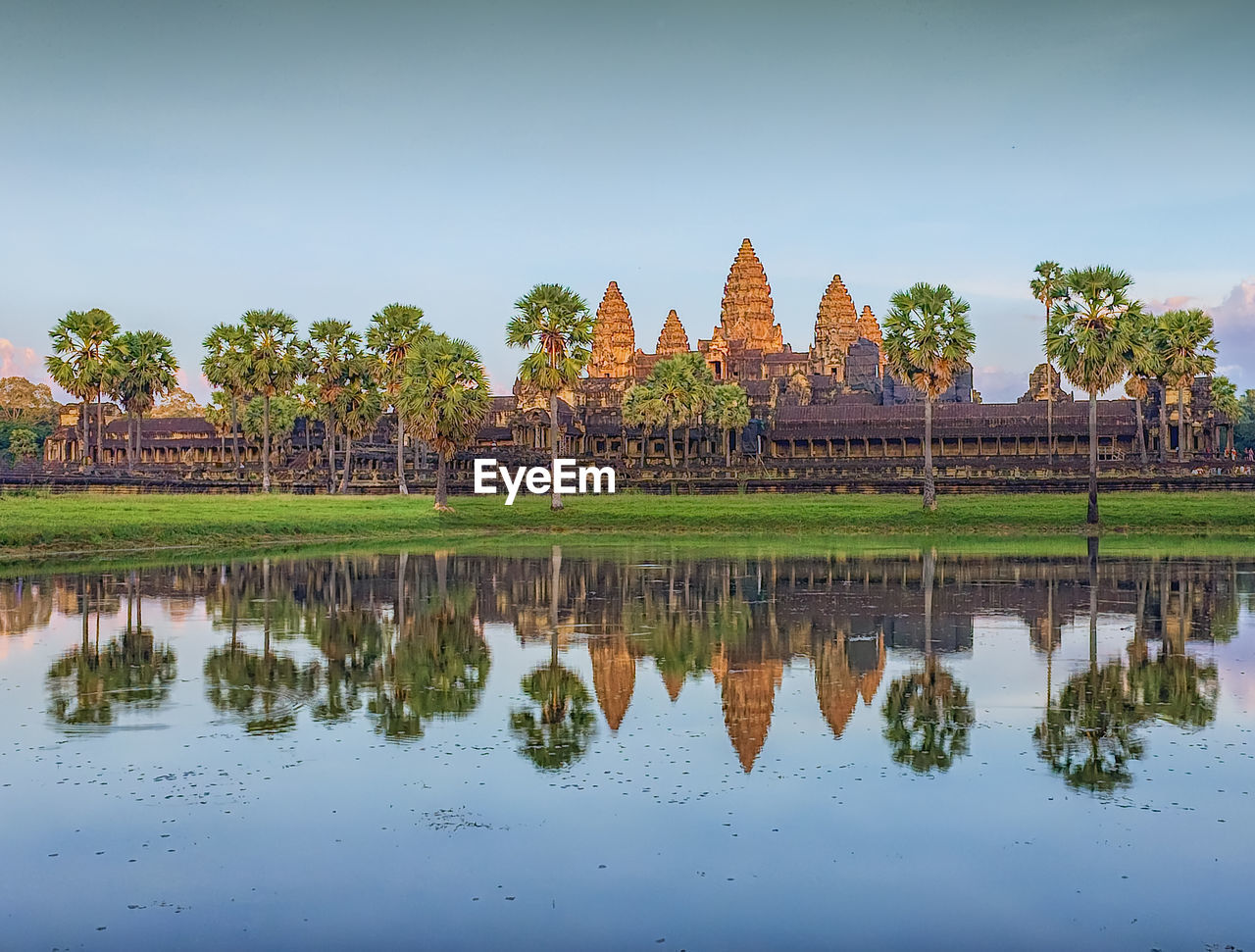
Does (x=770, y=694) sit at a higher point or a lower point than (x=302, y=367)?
lower

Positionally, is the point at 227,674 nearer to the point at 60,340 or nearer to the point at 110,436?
the point at 60,340

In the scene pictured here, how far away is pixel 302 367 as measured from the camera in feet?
249

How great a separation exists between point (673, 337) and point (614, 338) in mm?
8077

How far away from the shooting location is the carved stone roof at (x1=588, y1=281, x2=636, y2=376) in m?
165

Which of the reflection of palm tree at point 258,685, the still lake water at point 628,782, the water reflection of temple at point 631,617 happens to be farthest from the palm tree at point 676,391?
the reflection of palm tree at point 258,685

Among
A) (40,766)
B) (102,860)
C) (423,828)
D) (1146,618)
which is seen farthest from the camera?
(1146,618)

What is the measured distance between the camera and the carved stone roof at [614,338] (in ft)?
541

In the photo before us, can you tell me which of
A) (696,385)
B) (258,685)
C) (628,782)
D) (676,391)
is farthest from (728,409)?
(628,782)

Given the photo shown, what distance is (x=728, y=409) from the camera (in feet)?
308

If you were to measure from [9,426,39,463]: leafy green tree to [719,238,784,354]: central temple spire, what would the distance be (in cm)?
8075

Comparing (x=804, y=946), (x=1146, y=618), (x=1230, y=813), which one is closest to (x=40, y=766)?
(x=804, y=946)

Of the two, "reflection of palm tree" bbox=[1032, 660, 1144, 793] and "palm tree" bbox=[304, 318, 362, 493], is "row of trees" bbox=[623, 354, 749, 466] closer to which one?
"palm tree" bbox=[304, 318, 362, 493]

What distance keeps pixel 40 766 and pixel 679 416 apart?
7611cm

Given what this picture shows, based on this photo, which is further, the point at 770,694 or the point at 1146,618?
the point at 1146,618
